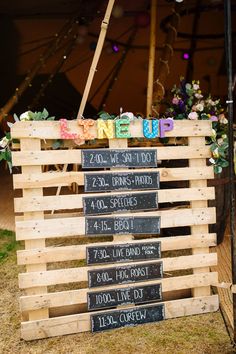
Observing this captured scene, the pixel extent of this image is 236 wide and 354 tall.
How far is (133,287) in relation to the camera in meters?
2.97

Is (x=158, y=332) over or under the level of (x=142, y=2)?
under

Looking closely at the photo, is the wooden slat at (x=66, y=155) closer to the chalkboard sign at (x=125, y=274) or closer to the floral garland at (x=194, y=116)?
the floral garland at (x=194, y=116)

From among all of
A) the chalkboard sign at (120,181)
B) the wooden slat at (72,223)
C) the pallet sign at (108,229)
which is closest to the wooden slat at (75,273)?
the pallet sign at (108,229)

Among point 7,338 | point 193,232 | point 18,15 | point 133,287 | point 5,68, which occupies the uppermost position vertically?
point 18,15

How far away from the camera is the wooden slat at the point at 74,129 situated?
2.68m

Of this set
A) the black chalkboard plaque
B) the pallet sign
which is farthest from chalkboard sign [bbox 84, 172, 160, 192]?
the black chalkboard plaque

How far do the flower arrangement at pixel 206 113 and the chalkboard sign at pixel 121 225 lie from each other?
0.68 m

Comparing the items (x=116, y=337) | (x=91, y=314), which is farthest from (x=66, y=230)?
(x=116, y=337)

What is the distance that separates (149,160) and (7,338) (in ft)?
5.51

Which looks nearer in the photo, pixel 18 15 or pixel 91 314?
pixel 91 314

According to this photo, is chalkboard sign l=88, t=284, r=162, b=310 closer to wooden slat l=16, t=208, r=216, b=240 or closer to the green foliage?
wooden slat l=16, t=208, r=216, b=240

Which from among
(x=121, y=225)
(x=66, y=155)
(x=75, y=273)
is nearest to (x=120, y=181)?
(x=121, y=225)

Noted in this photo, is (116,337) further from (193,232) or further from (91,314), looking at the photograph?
(193,232)

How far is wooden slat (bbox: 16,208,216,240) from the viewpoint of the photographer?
2.74m
